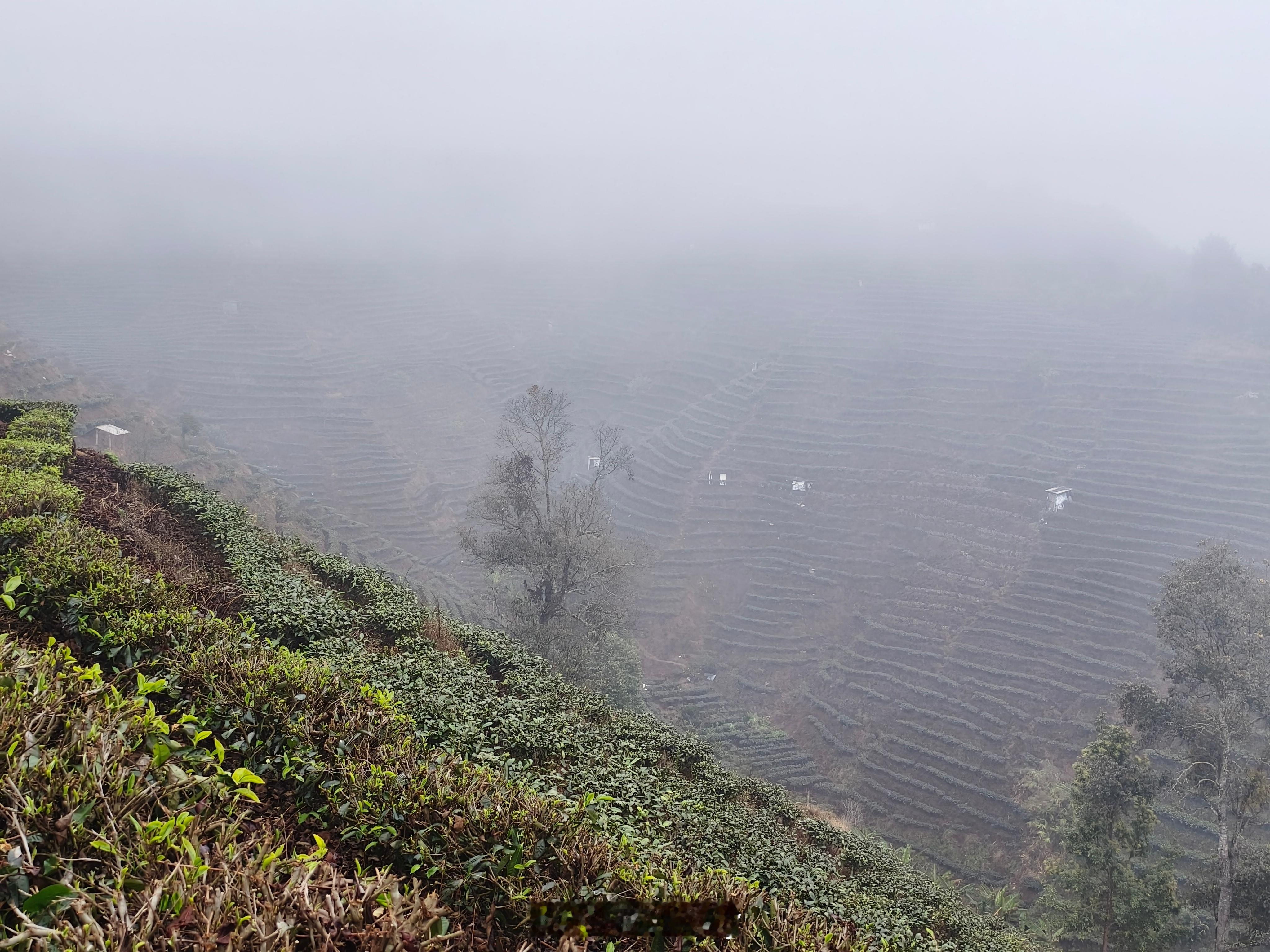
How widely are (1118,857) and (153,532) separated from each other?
19.1 metres

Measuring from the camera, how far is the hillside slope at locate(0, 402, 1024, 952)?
1.99m

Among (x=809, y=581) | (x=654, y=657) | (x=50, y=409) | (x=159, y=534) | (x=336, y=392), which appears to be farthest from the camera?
(x=336, y=392)

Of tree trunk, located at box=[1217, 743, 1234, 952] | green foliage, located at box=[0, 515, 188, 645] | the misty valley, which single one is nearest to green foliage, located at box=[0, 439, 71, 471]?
green foliage, located at box=[0, 515, 188, 645]

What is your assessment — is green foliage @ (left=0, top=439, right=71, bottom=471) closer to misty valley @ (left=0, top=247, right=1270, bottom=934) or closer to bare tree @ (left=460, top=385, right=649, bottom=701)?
bare tree @ (left=460, top=385, right=649, bottom=701)

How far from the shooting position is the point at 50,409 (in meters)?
10.8

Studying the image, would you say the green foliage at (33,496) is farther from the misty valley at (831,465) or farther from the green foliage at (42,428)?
the misty valley at (831,465)

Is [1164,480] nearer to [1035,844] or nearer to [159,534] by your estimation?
[1035,844]

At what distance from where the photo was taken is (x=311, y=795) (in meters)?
3.30

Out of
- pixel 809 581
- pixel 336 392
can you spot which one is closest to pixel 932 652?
pixel 809 581

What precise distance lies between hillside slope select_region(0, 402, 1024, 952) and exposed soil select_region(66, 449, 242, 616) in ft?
0.18

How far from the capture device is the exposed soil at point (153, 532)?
6.39m

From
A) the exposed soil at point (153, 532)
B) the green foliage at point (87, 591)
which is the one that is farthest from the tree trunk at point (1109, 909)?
the green foliage at point (87, 591)

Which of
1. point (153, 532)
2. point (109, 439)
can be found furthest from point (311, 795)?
point (109, 439)

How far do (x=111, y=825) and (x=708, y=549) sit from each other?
130 ft
